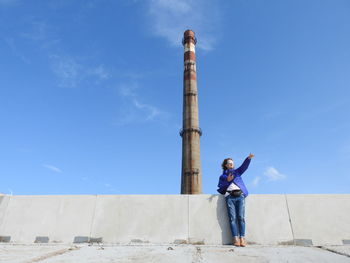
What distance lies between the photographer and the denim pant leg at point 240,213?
12.2 feet

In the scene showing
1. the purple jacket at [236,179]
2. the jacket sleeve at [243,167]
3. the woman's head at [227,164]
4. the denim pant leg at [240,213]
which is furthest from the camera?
the woman's head at [227,164]

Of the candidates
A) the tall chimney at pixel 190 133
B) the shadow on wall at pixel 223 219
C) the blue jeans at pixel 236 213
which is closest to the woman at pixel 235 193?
the blue jeans at pixel 236 213

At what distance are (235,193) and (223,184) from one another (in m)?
0.28

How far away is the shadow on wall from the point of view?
12.7 feet

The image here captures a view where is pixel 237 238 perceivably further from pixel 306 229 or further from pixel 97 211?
pixel 97 211

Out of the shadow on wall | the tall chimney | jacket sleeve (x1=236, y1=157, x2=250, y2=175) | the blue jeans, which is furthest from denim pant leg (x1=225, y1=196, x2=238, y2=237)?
the tall chimney

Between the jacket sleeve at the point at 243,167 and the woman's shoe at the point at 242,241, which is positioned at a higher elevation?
the jacket sleeve at the point at 243,167

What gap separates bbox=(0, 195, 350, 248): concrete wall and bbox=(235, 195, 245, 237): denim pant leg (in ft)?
0.72

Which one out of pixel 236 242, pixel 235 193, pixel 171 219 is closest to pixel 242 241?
pixel 236 242

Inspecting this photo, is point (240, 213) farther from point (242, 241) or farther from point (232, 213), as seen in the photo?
point (242, 241)

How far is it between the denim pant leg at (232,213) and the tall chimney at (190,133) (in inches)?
583

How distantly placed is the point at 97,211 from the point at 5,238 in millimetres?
1520

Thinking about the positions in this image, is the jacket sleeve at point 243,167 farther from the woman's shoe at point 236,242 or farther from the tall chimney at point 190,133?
the tall chimney at point 190,133

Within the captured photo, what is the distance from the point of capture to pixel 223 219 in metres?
4.01
